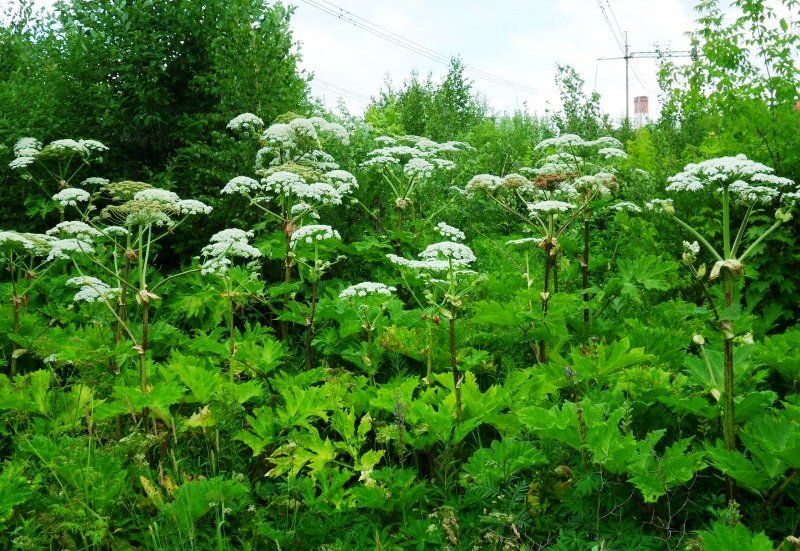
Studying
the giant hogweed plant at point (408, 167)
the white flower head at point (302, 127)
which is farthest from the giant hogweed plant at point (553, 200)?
the white flower head at point (302, 127)

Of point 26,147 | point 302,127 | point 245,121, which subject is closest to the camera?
point 302,127

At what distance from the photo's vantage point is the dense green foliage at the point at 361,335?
2.64 metres

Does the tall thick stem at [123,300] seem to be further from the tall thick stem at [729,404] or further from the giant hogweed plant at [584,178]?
the tall thick stem at [729,404]

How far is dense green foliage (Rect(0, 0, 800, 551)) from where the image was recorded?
2.64 metres

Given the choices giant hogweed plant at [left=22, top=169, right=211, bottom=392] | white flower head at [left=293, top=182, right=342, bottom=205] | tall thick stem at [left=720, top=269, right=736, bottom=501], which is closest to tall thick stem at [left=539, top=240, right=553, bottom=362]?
tall thick stem at [left=720, top=269, right=736, bottom=501]

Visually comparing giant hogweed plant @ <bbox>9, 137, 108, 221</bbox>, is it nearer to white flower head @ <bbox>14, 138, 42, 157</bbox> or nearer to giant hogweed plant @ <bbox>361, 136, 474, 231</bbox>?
white flower head @ <bbox>14, 138, 42, 157</bbox>

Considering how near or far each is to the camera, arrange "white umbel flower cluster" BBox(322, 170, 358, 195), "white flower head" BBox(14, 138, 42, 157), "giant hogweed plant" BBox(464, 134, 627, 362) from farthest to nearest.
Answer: "white flower head" BBox(14, 138, 42, 157) → "white umbel flower cluster" BBox(322, 170, 358, 195) → "giant hogweed plant" BBox(464, 134, 627, 362)

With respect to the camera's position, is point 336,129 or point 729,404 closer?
point 729,404

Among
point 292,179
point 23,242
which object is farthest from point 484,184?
point 23,242

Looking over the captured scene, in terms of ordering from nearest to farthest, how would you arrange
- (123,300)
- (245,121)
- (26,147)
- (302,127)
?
(123,300)
(302,127)
(245,121)
(26,147)

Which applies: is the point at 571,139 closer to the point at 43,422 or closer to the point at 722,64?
the point at 722,64

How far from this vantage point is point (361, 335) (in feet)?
15.0

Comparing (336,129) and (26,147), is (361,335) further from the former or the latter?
(26,147)

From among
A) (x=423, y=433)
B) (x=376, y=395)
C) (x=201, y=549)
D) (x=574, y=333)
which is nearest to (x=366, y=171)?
(x=574, y=333)
